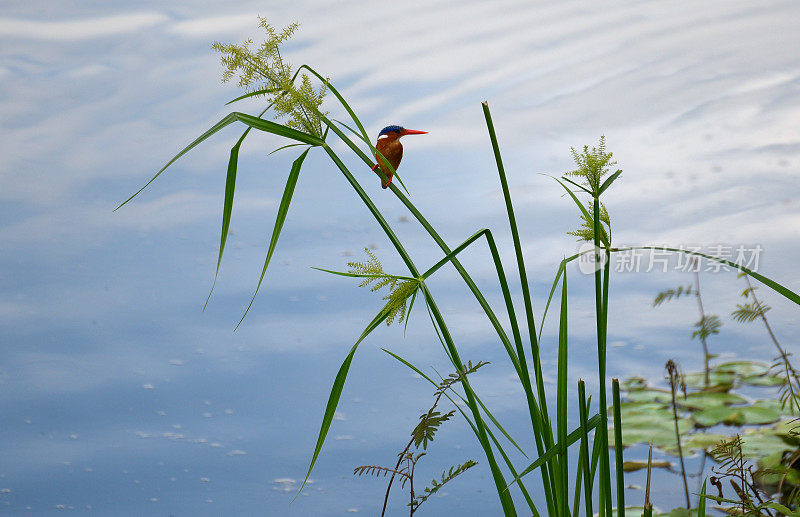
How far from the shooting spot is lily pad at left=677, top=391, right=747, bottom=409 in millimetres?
2275

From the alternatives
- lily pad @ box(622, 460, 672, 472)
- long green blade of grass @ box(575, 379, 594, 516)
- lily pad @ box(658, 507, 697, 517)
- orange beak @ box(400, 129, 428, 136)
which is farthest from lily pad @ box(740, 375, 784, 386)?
orange beak @ box(400, 129, 428, 136)

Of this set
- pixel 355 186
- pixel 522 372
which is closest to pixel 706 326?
pixel 522 372


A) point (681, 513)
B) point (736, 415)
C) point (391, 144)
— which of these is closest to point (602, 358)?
point (391, 144)

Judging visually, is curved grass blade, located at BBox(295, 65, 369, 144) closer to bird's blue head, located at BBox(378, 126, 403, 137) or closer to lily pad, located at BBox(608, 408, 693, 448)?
bird's blue head, located at BBox(378, 126, 403, 137)

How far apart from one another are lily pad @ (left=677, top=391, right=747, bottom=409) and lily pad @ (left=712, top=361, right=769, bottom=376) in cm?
21

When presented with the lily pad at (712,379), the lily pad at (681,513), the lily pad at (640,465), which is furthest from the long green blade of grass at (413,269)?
the lily pad at (712,379)

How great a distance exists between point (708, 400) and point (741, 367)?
372 mm

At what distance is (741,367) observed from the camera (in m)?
2.58

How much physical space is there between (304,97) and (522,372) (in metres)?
0.45

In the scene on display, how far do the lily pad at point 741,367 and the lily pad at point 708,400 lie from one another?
8.2 inches

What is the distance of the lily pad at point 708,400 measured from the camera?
228 centimetres

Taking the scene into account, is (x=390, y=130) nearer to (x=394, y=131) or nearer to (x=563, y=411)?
(x=394, y=131)

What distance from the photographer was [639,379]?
8.09 feet

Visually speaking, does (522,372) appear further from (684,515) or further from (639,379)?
(639,379)
